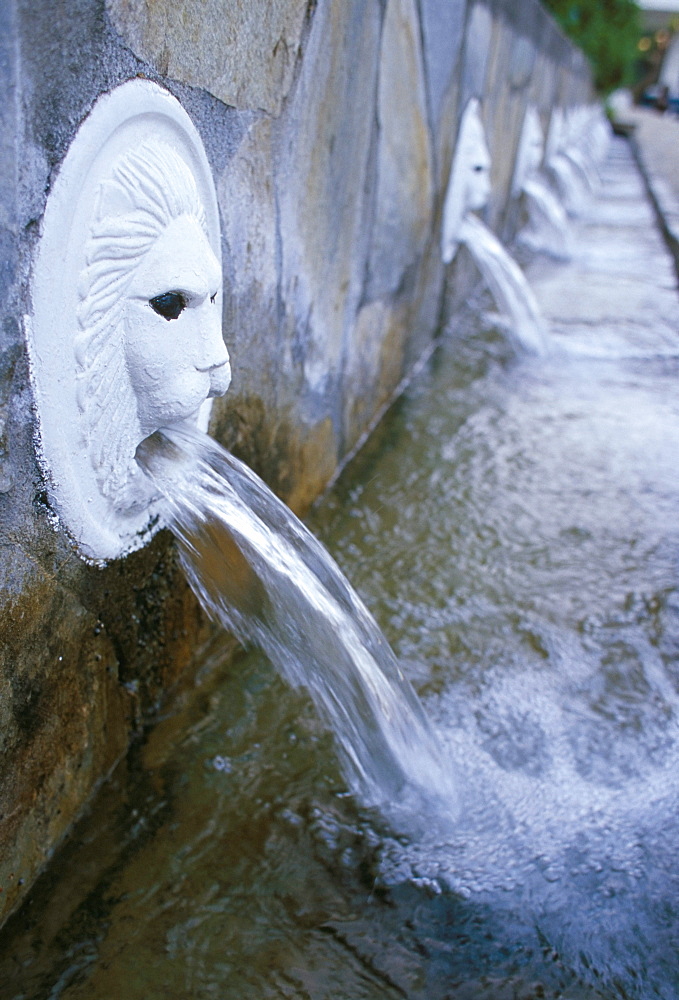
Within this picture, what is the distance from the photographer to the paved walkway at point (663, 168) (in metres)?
6.39

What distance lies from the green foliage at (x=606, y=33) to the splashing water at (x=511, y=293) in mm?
9134

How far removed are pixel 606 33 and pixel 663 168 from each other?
4340 mm

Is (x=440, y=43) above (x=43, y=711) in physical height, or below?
above

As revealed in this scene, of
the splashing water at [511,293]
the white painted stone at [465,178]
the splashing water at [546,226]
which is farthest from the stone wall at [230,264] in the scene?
the splashing water at [546,226]

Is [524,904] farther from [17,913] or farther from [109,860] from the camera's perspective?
[17,913]

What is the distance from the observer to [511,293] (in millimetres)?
3750

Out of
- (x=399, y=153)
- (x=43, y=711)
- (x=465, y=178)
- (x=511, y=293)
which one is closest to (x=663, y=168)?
(x=511, y=293)

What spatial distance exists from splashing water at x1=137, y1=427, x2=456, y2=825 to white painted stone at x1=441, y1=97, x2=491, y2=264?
2245 mm

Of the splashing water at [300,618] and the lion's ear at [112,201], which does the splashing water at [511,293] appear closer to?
the splashing water at [300,618]

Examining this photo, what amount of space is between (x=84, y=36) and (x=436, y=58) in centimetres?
199

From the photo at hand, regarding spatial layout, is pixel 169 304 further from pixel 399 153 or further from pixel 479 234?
pixel 479 234

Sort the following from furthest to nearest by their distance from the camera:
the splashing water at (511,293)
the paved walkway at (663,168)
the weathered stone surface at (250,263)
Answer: the paved walkway at (663,168)
the splashing water at (511,293)
the weathered stone surface at (250,263)

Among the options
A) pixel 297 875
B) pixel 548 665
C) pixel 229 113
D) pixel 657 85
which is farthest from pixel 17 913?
pixel 657 85

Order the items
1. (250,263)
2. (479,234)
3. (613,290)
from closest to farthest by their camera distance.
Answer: (250,263) → (479,234) → (613,290)
